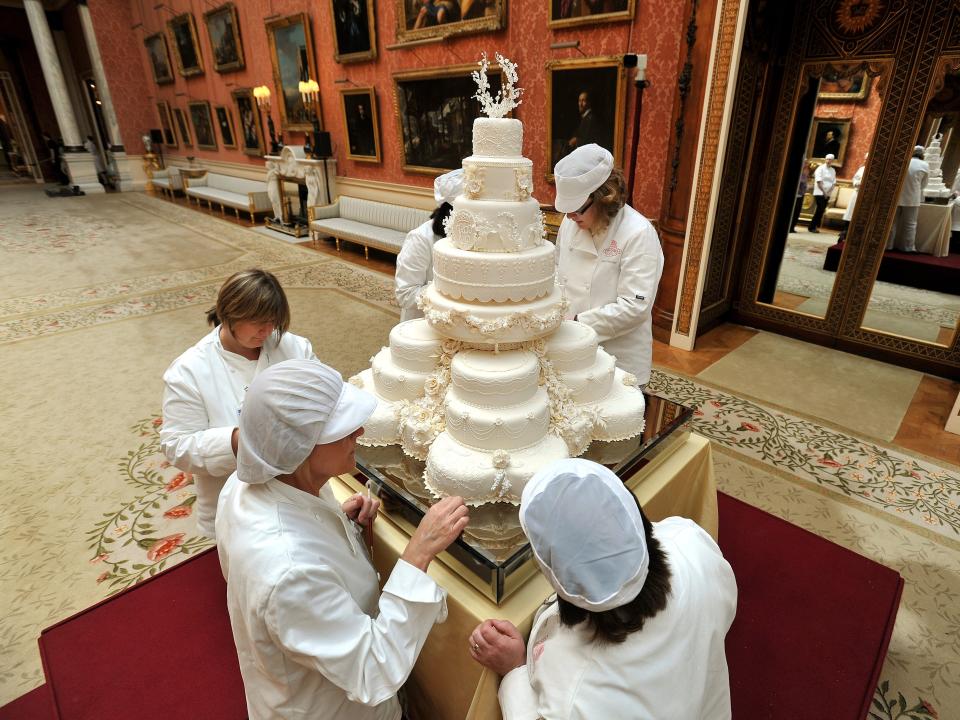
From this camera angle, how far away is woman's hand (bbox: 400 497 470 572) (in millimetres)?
1462

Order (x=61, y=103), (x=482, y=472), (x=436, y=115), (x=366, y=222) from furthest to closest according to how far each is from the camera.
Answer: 1. (x=61, y=103)
2. (x=366, y=222)
3. (x=436, y=115)
4. (x=482, y=472)

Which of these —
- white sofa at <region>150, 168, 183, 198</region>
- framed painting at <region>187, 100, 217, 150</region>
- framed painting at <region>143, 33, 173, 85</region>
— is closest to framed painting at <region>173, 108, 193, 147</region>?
framed painting at <region>187, 100, 217, 150</region>

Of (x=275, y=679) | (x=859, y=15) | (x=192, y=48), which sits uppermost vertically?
(x=192, y=48)

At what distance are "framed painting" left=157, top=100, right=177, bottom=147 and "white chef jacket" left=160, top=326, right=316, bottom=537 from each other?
751 inches

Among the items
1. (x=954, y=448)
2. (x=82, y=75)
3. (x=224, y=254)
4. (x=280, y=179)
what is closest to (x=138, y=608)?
(x=954, y=448)

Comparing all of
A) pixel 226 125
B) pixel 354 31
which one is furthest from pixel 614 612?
pixel 226 125

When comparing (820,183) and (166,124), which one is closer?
(820,183)

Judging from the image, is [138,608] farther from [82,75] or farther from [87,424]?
[82,75]

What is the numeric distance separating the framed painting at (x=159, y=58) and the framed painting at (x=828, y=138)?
58.1 feet

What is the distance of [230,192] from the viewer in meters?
14.4

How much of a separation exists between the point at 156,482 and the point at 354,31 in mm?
8303

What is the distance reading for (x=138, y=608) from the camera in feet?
8.08

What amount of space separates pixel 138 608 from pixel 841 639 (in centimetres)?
322

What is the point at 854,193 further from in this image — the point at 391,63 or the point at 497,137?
the point at 391,63
